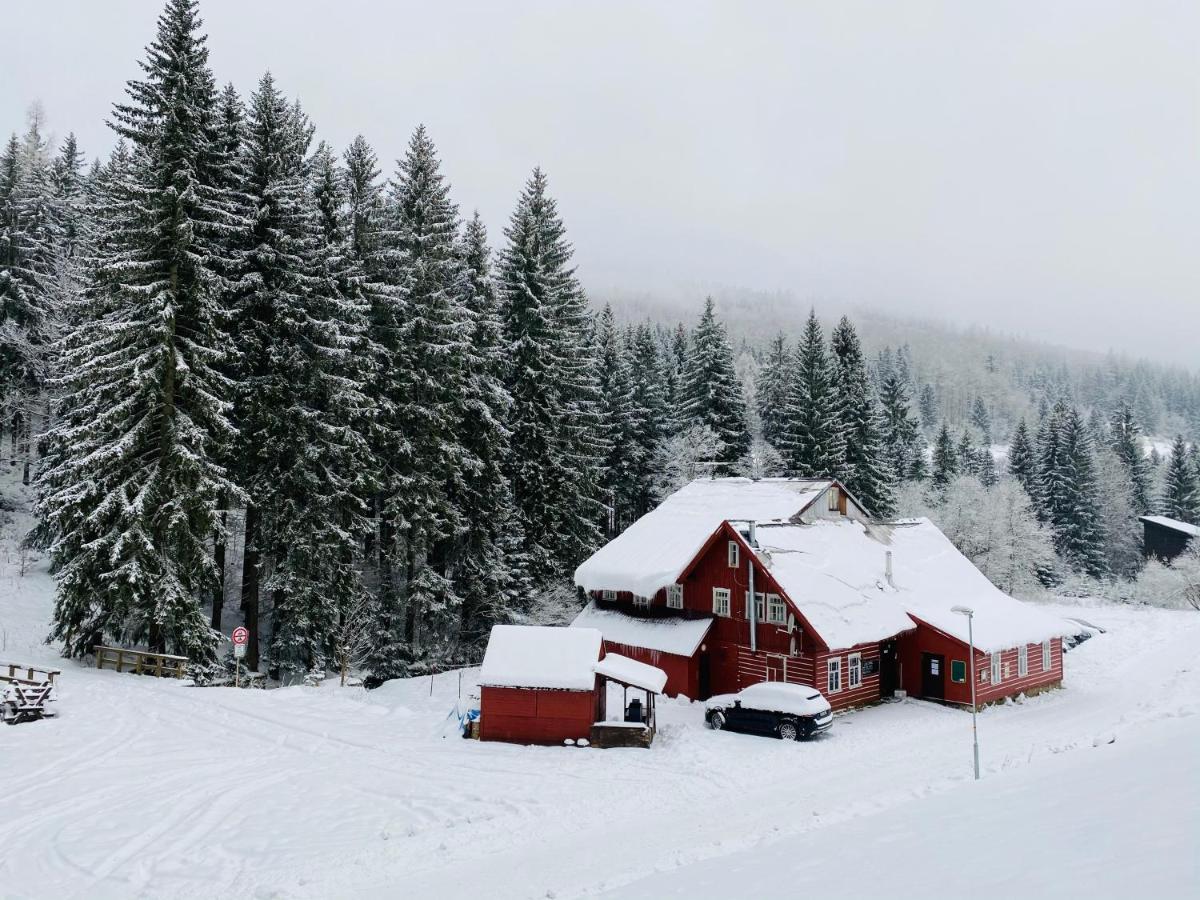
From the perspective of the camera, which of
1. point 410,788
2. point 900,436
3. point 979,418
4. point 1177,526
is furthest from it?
point 979,418

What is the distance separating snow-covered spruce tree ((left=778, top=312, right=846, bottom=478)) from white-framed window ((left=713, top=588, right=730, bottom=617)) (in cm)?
2595

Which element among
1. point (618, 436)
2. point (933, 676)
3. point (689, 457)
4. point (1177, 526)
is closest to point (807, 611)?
point (933, 676)

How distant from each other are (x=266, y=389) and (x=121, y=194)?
365 inches

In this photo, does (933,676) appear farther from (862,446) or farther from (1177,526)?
(1177,526)

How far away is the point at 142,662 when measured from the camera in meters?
28.3

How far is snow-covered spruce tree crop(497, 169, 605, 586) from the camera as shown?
141 feet

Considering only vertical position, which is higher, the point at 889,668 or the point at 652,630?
the point at 652,630

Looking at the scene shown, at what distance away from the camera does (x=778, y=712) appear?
86.5ft

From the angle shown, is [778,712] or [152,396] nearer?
[778,712]

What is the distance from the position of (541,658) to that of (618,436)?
31895 mm

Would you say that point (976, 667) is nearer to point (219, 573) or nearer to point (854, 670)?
point (854, 670)

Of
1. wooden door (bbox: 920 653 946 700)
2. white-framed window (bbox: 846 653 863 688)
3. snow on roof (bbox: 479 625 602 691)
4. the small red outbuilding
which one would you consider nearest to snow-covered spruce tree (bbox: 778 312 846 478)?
wooden door (bbox: 920 653 946 700)

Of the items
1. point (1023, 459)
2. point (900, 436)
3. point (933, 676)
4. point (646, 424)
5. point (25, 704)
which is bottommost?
point (933, 676)

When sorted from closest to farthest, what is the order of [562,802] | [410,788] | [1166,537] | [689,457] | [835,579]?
[562,802] → [410,788] → [835,579] → [689,457] → [1166,537]
